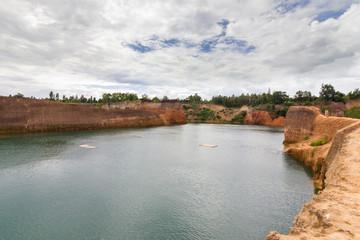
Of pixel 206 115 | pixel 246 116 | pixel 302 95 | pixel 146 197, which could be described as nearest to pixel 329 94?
pixel 302 95

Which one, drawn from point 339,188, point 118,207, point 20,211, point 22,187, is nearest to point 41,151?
point 22,187

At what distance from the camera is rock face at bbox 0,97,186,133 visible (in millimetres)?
37344

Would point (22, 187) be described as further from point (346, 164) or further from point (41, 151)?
point (346, 164)

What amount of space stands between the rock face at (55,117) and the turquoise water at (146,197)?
20627 mm

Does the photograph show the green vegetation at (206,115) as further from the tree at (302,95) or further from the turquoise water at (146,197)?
the turquoise water at (146,197)

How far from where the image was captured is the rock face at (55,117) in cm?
3734

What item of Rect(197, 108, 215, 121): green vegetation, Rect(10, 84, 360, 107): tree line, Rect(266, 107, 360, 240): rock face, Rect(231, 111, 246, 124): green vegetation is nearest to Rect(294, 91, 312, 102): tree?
Rect(10, 84, 360, 107): tree line

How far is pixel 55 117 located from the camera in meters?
43.0

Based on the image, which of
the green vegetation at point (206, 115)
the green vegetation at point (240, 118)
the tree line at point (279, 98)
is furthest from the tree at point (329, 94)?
the green vegetation at point (206, 115)

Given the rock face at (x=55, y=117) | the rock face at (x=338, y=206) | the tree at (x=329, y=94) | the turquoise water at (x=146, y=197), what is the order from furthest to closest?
the tree at (x=329, y=94), the rock face at (x=55, y=117), the turquoise water at (x=146, y=197), the rock face at (x=338, y=206)

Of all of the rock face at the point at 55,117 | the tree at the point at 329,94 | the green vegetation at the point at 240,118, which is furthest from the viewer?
the green vegetation at the point at 240,118

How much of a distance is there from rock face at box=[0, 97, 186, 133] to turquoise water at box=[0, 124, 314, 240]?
20627 mm

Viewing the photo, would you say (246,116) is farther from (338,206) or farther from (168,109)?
(338,206)

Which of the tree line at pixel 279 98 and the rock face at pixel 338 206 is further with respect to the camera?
the tree line at pixel 279 98
